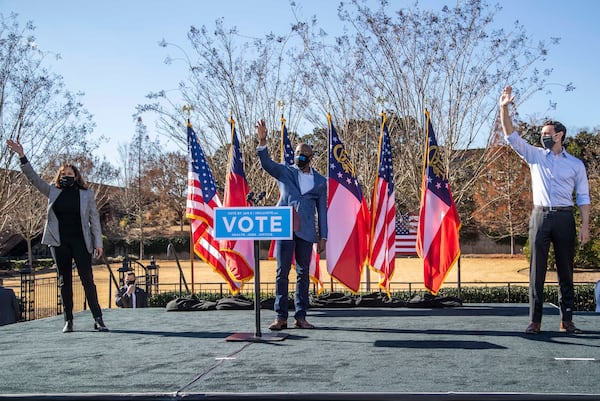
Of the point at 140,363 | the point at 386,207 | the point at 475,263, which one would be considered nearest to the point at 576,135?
the point at 475,263

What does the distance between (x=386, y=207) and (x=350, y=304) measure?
5.07 feet

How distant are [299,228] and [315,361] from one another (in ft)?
6.11

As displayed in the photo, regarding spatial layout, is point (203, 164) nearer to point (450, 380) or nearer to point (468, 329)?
point (468, 329)

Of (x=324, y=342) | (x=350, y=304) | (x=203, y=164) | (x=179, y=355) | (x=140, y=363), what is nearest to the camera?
(x=140, y=363)

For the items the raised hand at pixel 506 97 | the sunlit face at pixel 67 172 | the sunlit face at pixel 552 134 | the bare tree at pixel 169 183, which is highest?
the bare tree at pixel 169 183

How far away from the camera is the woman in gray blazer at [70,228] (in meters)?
6.04

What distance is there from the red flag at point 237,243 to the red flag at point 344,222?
1160mm

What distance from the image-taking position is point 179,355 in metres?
4.44

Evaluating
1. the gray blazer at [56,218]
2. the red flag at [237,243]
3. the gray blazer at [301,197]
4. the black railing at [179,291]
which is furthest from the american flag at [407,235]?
the gray blazer at [56,218]

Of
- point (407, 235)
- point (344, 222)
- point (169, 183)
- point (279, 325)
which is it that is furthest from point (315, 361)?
point (169, 183)

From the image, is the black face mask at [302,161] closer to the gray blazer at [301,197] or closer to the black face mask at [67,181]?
the gray blazer at [301,197]

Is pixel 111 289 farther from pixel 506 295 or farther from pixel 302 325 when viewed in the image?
pixel 302 325

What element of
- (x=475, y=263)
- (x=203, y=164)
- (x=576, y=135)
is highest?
(x=576, y=135)

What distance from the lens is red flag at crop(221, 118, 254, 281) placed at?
8094 mm
